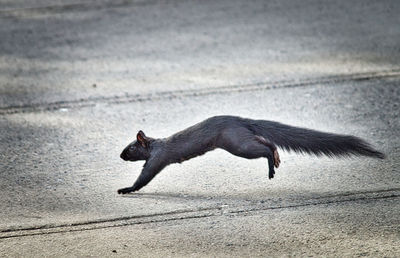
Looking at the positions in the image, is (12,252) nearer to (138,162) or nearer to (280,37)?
(138,162)

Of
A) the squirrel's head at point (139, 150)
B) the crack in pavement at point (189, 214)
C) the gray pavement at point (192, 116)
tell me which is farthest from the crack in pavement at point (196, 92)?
the crack in pavement at point (189, 214)

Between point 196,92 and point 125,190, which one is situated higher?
point 196,92

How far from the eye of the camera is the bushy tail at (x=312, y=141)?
14.3ft

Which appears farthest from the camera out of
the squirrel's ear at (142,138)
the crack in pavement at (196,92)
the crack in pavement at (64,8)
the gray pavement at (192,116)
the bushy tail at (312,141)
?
the crack in pavement at (64,8)

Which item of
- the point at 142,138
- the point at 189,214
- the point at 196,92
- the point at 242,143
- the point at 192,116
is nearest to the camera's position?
the point at 189,214

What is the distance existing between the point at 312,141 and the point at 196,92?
7.76 feet

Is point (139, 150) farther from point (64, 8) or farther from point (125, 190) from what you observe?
point (64, 8)

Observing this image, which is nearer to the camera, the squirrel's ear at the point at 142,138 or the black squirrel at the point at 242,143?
the black squirrel at the point at 242,143

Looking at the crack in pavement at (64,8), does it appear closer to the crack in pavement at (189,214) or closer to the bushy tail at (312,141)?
the bushy tail at (312,141)

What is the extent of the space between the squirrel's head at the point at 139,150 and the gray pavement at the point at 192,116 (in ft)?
0.48

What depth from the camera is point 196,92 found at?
6695 millimetres

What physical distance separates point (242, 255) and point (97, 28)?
5930mm

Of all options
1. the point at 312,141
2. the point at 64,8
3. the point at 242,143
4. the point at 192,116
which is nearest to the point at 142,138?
the point at 242,143

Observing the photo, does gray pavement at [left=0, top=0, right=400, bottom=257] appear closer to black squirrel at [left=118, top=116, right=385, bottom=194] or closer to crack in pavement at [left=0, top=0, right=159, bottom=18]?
crack in pavement at [left=0, top=0, right=159, bottom=18]
